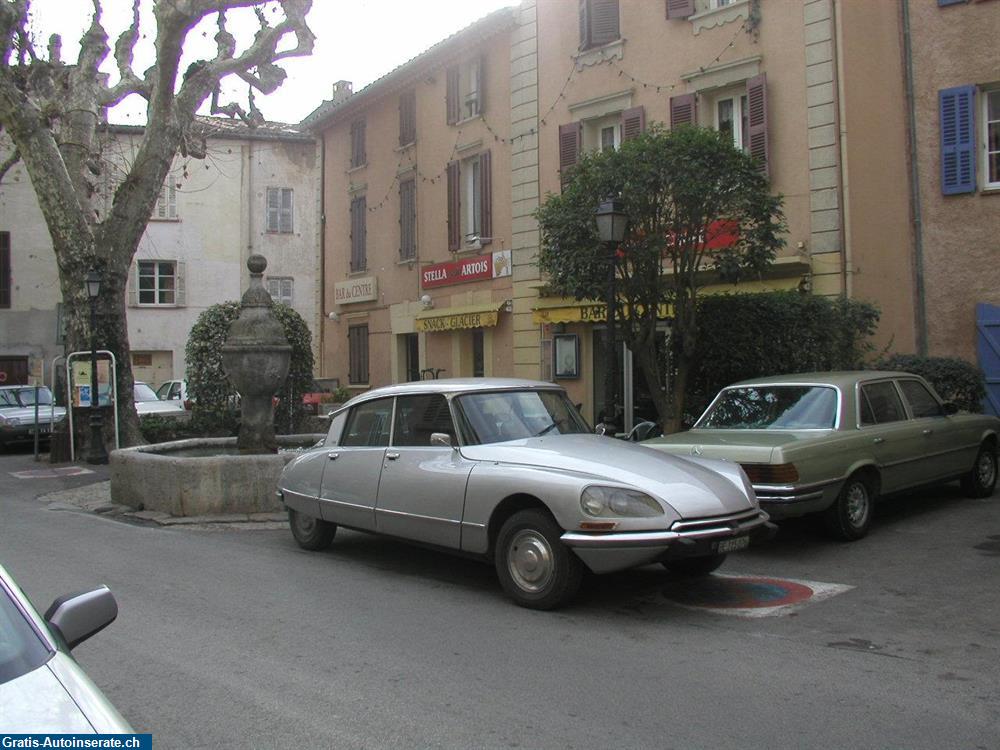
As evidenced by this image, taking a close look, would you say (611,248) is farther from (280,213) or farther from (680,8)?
(280,213)

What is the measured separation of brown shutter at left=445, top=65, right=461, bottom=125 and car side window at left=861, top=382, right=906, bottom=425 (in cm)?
1411

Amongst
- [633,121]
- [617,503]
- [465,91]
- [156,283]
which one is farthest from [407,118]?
[617,503]

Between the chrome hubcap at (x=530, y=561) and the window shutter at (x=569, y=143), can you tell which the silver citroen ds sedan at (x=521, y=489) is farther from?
the window shutter at (x=569, y=143)

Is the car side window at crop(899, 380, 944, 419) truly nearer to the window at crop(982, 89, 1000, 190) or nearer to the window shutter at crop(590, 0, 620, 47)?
the window at crop(982, 89, 1000, 190)

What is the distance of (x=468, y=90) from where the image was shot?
67.9 feet

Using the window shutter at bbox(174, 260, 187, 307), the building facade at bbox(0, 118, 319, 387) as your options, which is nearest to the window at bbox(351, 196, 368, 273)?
the building facade at bbox(0, 118, 319, 387)

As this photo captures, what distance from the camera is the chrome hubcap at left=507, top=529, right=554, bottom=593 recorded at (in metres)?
6.05

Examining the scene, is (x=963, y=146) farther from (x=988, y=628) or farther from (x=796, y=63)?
(x=988, y=628)

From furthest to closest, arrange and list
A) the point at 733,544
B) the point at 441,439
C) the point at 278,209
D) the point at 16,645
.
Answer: the point at 278,209
the point at 441,439
the point at 733,544
the point at 16,645

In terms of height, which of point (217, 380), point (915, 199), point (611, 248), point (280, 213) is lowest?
point (217, 380)

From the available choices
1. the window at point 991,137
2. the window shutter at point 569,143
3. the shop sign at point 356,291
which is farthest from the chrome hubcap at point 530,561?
the shop sign at point 356,291

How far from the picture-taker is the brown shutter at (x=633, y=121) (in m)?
16.2

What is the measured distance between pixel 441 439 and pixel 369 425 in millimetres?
1225

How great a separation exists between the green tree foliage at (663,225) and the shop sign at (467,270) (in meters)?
7.33
